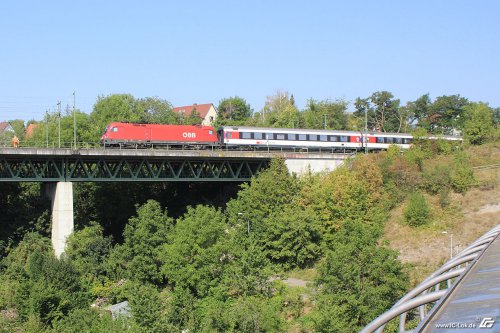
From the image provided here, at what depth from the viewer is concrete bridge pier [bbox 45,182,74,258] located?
42.7m

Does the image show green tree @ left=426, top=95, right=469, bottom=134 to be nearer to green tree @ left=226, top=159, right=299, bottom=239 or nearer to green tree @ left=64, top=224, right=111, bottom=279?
green tree @ left=226, top=159, right=299, bottom=239

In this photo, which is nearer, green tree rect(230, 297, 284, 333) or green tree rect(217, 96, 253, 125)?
green tree rect(230, 297, 284, 333)

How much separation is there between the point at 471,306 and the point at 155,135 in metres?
49.3

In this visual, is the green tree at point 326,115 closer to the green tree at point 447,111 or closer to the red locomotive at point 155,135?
the green tree at point 447,111

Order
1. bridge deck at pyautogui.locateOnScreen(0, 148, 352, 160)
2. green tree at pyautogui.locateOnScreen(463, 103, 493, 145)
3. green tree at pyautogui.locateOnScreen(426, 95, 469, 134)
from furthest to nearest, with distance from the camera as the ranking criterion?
green tree at pyautogui.locateOnScreen(426, 95, 469, 134), green tree at pyautogui.locateOnScreen(463, 103, 493, 145), bridge deck at pyautogui.locateOnScreen(0, 148, 352, 160)

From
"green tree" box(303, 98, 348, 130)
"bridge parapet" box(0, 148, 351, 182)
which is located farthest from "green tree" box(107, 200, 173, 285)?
"green tree" box(303, 98, 348, 130)

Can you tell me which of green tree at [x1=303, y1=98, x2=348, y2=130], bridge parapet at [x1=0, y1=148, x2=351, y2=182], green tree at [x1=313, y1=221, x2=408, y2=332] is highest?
green tree at [x1=303, y1=98, x2=348, y2=130]

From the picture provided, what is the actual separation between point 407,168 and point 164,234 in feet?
71.5

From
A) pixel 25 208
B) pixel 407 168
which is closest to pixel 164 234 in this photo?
pixel 25 208

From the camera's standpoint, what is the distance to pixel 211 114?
122750mm

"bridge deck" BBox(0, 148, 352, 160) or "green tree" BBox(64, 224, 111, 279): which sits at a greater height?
"bridge deck" BBox(0, 148, 352, 160)

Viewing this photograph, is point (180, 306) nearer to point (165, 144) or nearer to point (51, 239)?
point (51, 239)

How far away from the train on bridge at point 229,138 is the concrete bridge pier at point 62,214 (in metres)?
8.63

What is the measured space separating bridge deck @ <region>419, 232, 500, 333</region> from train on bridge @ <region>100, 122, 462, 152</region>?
47.2 m
